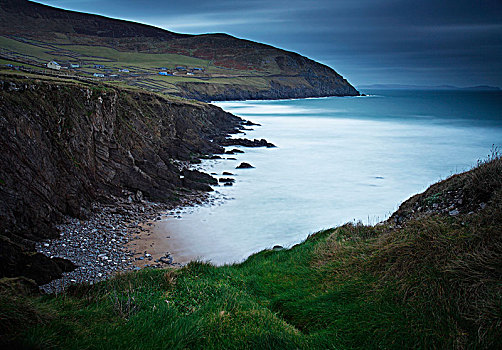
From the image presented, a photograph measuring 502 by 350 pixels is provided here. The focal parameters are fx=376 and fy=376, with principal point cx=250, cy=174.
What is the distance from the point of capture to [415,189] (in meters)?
25.0

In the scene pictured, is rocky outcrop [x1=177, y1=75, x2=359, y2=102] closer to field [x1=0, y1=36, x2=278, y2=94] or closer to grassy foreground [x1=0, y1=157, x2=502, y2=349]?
field [x1=0, y1=36, x2=278, y2=94]

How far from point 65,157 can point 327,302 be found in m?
14.3

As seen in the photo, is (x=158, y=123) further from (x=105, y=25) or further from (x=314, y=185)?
(x=105, y=25)

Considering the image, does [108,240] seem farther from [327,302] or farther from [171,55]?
[171,55]

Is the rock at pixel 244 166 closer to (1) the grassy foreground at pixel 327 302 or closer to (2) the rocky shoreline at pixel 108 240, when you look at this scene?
(2) the rocky shoreline at pixel 108 240

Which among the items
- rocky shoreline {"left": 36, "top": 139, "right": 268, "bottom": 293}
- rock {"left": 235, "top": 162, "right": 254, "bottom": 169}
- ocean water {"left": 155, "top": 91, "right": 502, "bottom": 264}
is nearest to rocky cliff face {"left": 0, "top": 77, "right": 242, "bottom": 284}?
rocky shoreline {"left": 36, "top": 139, "right": 268, "bottom": 293}

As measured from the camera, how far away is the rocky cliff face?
12781 millimetres

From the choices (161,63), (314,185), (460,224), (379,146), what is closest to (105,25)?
(161,63)

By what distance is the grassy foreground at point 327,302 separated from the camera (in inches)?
162

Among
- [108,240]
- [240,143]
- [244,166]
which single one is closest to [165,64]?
[240,143]

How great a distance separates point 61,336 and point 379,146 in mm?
42554

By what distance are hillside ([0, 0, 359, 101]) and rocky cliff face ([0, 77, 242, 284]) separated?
56.4m

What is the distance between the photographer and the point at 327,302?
5504 mm

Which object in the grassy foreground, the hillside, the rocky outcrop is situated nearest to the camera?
the grassy foreground
